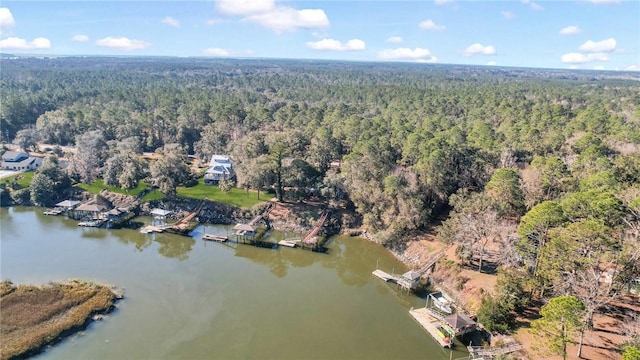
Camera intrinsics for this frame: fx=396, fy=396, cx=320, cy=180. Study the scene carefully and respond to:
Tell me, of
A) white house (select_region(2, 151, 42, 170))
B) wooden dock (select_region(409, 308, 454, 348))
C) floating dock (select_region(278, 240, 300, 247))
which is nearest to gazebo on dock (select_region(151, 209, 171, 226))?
floating dock (select_region(278, 240, 300, 247))

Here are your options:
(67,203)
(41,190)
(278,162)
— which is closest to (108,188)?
(67,203)

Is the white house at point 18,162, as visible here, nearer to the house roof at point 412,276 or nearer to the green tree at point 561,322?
the house roof at point 412,276

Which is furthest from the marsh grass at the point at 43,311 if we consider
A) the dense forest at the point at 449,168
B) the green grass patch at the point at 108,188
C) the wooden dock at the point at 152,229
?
the green grass patch at the point at 108,188

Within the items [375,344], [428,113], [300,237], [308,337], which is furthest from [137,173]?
[428,113]

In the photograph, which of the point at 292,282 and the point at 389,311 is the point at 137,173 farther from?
the point at 389,311

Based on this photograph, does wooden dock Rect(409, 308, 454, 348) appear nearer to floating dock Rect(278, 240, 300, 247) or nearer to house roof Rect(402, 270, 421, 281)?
house roof Rect(402, 270, 421, 281)

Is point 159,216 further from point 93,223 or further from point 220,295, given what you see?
point 220,295
